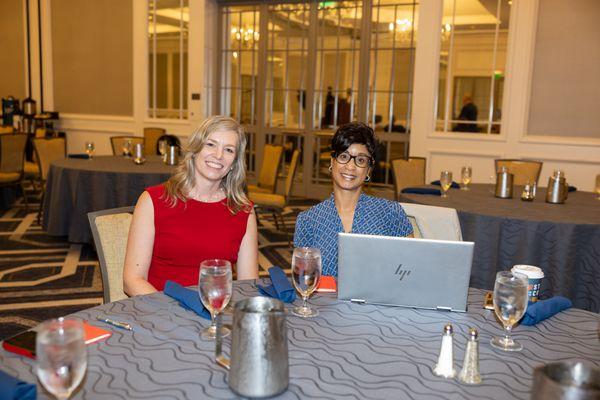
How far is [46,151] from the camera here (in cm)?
666

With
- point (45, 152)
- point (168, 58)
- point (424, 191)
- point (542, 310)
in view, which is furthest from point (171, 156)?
point (542, 310)

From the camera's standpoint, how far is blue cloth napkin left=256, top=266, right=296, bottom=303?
1.68 metres

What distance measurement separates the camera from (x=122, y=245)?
232 centimetres

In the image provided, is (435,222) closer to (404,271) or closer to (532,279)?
(532,279)

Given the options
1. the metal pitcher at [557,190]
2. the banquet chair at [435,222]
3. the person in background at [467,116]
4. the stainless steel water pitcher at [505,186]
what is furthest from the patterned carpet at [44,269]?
the person in background at [467,116]

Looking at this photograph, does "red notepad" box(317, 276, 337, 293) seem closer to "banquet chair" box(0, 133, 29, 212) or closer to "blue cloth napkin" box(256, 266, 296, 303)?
"blue cloth napkin" box(256, 266, 296, 303)

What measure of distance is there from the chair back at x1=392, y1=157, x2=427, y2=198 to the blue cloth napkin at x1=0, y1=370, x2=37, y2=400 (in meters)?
4.68

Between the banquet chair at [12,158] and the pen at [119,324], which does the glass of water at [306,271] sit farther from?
the banquet chair at [12,158]

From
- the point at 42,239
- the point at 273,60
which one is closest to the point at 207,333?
the point at 42,239

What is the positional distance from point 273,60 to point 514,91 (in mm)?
3651

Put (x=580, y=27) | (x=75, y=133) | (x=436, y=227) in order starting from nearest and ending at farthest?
(x=436, y=227) → (x=580, y=27) → (x=75, y=133)

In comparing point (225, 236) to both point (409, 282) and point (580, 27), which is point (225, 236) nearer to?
point (409, 282)

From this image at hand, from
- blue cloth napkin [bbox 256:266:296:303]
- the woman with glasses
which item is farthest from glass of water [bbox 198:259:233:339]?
the woman with glasses

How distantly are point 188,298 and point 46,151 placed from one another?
227 inches
